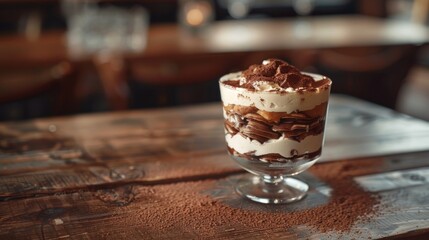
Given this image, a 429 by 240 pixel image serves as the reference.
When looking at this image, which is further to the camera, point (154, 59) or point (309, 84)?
point (154, 59)

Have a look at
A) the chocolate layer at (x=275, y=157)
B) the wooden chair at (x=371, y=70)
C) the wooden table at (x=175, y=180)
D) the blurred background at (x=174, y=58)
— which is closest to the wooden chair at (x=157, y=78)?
the blurred background at (x=174, y=58)

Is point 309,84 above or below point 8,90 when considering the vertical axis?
above

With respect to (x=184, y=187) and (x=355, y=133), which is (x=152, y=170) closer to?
(x=184, y=187)

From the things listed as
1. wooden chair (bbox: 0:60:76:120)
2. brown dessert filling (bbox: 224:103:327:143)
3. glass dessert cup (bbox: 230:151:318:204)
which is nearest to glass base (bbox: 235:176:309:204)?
glass dessert cup (bbox: 230:151:318:204)

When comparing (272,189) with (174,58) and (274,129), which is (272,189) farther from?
(174,58)

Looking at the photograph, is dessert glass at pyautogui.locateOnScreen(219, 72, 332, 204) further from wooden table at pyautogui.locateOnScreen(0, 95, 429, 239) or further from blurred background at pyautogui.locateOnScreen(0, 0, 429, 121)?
blurred background at pyautogui.locateOnScreen(0, 0, 429, 121)

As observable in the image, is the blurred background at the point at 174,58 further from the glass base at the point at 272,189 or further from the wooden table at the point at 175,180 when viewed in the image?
the glass base at the point at 272,189

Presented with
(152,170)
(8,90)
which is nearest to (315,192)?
(152,170)
